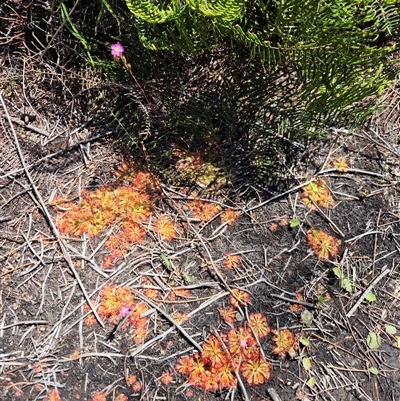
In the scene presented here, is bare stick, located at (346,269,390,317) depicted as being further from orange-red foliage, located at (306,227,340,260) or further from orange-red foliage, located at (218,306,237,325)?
orange-red foliage, located at (218,306,237,325)

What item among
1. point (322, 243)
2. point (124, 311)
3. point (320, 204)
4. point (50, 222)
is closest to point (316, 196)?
point (320, 204)

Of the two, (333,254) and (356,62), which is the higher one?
(356,62)

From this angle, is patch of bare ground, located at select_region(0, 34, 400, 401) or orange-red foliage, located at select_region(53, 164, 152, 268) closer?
patch of bare ground, located at select_region(0, 34, 400, 401)

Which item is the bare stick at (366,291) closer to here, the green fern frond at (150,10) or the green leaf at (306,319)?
the green leaf at (306,319)

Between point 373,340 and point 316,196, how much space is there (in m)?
0.54

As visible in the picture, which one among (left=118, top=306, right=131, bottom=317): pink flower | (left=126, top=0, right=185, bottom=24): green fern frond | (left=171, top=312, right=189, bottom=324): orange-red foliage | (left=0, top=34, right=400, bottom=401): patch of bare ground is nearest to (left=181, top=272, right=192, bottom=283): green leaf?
(left=0, top=34, right=400, bottom=401): patch of bare ground

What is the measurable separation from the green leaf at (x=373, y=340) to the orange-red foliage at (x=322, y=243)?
29 cm

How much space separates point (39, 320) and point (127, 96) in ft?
2.78

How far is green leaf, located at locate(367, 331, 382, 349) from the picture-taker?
159 centimetres

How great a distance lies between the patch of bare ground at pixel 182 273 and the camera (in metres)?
1.52

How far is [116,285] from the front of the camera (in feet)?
5.32

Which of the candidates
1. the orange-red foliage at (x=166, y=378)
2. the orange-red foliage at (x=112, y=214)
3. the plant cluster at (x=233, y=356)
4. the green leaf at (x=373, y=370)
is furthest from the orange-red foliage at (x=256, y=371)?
the orange-red foliage at (x=112, y=214)

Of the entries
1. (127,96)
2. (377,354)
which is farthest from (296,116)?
(377,354)

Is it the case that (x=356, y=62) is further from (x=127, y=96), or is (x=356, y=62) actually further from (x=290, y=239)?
(x=127, y=96)
